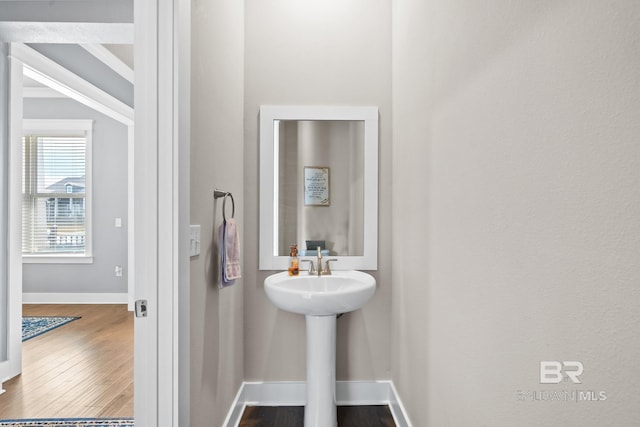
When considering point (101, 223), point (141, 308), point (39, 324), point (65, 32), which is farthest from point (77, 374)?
point (101, 223)

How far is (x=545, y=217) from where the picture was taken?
0.70 m

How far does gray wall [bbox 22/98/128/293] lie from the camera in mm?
4559

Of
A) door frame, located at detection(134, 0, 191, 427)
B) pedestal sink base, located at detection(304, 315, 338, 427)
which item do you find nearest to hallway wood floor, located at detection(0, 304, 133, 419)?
pedestal sink base, located at detection(304, 315, 338, 427)

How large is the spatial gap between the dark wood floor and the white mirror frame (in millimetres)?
849

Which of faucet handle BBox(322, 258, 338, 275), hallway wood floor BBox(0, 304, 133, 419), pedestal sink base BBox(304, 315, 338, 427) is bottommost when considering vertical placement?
hallway wood floor BBox(0, 304, 133, 419)

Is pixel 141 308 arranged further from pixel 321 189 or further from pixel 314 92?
pixel 314 92

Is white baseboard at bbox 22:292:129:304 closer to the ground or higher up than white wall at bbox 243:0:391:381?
closer to the ground

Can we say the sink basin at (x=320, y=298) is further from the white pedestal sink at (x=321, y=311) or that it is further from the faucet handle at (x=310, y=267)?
the faucet handle at (x=310, y=267)

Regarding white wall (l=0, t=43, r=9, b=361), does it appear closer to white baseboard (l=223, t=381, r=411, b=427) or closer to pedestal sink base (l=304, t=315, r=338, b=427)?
white baseboard (l=223, t=381, r=411, b=427)

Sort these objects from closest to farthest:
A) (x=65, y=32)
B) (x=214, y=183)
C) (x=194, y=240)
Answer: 1. (x=194, y=240)
2. (x=214, y=183)
3. (x=65, y=32)

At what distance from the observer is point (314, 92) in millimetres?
2170

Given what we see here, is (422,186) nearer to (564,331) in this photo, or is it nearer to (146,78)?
(564,331)

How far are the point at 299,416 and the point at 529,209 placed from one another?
185 cm

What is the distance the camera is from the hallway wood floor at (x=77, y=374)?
2.11m
